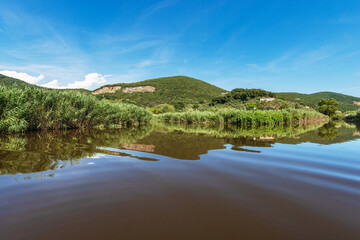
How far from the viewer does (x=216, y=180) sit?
87.4 inches

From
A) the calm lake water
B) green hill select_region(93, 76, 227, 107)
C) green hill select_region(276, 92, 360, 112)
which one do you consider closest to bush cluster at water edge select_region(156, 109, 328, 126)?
the calm lake water

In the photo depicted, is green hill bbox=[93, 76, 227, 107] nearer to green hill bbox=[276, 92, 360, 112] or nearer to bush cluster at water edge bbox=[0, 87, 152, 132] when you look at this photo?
green hill bbox=[276, 92, 360, 112]

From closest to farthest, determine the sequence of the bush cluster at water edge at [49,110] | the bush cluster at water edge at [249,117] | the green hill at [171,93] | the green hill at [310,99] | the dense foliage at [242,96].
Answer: the bush cluster at water edge at [49,110] < the bush cluster at water edge at [249,117] < the dense foliage at [242,96] < the green hill at [310,99] < the green hill at [171,93]

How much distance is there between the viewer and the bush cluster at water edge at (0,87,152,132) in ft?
21.4

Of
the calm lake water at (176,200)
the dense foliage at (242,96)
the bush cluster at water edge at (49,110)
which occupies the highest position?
the dense foliage at (242,96)

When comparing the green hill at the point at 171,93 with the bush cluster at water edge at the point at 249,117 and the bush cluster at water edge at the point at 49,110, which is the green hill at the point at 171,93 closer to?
the bush cluster at water edge at the point at 249,117

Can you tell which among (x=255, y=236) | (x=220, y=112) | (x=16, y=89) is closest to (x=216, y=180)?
(x=255, y=236)

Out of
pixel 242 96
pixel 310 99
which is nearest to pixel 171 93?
pixel 242 96

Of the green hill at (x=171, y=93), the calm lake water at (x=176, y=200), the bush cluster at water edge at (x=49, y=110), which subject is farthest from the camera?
the green hill at (x=171, y=93)

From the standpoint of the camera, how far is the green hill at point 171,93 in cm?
6643

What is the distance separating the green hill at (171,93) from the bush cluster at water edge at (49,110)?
166 ft

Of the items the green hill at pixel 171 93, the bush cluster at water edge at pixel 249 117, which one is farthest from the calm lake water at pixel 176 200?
the green hill at pixel 171 93

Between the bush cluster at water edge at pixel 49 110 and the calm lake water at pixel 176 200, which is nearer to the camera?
the calm lake water at pixel 176 200

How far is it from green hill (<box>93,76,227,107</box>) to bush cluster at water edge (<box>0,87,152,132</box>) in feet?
166
